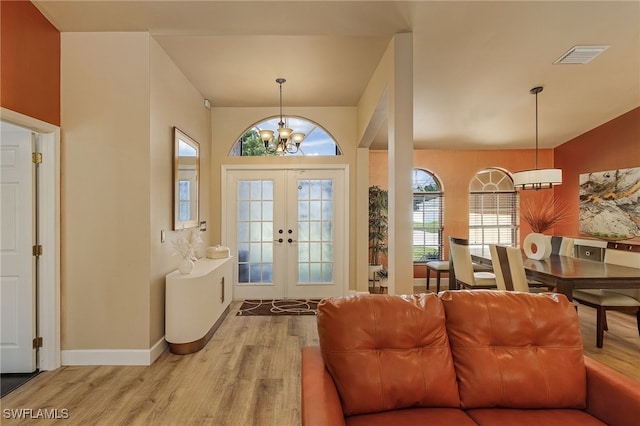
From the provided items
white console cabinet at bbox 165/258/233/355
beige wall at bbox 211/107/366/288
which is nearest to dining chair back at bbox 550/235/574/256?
beige wall at bbox 211/107/366/288

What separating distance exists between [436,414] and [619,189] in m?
5.41

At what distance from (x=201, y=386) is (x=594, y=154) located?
257 inches

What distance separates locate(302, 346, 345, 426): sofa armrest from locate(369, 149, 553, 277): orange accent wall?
500 centimetres

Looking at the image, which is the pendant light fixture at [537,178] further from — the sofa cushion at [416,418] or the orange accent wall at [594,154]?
the sofa cushion at [416,418]

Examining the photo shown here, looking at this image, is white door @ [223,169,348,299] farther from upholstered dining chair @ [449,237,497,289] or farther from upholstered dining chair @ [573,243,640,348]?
upholstered dining chair @ [573,243,640,348]

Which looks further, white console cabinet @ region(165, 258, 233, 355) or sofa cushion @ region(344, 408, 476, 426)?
white console cabinet @ region(165, 258, 233, 355)

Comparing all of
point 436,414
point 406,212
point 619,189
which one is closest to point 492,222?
point 619,189

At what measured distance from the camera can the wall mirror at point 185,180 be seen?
3.56m

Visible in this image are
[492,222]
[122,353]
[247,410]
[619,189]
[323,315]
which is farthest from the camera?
[492,222]

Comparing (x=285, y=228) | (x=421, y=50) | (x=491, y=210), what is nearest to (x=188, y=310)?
(x=285, y=228)

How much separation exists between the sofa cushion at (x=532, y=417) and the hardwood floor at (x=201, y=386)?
123cm

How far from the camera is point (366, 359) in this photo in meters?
1.50

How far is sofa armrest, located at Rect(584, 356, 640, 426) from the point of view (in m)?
1.34

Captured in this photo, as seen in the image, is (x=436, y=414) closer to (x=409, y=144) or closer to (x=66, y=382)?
(x=409, y=144)
